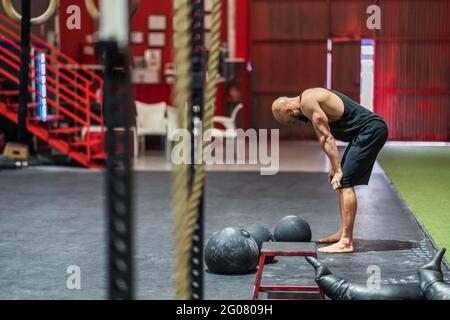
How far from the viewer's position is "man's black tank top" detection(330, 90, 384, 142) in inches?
259

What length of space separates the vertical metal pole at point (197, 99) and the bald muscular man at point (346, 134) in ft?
12.1


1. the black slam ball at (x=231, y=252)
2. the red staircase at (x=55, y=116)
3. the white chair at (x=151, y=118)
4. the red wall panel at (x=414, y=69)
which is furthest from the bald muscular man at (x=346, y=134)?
the red wall panel at (x=414, y=69)

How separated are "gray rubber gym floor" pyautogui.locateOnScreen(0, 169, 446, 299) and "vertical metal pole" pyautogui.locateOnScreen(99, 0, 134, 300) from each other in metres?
3.00

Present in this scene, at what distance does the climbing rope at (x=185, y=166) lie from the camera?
7.96 ft

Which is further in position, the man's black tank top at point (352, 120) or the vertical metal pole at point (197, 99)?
the man's black tank top at point (352, 120)

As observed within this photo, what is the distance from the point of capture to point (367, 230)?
776 centimetres

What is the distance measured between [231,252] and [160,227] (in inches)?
90.6

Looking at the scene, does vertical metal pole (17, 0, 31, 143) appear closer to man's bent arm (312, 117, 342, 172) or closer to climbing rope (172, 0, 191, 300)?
man's bent arm (312, 117, 342, 172)

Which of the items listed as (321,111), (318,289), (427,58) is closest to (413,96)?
(427,58)

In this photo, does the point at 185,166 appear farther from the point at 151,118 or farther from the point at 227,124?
the point at 227,124

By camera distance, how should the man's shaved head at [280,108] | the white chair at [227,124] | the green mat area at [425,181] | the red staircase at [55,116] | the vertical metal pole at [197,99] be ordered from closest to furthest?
the vertical metal pole at [197,99] → the man's shaved head at [280,108] → the green mat area at [425,181] → the red staircase at [55,116] → the white chair at [227,124]

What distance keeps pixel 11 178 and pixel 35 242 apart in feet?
15.9

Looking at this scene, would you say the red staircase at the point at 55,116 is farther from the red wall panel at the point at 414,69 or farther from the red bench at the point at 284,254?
the red bench at the point at 284,254

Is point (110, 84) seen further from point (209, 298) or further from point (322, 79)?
point (322, 79)
